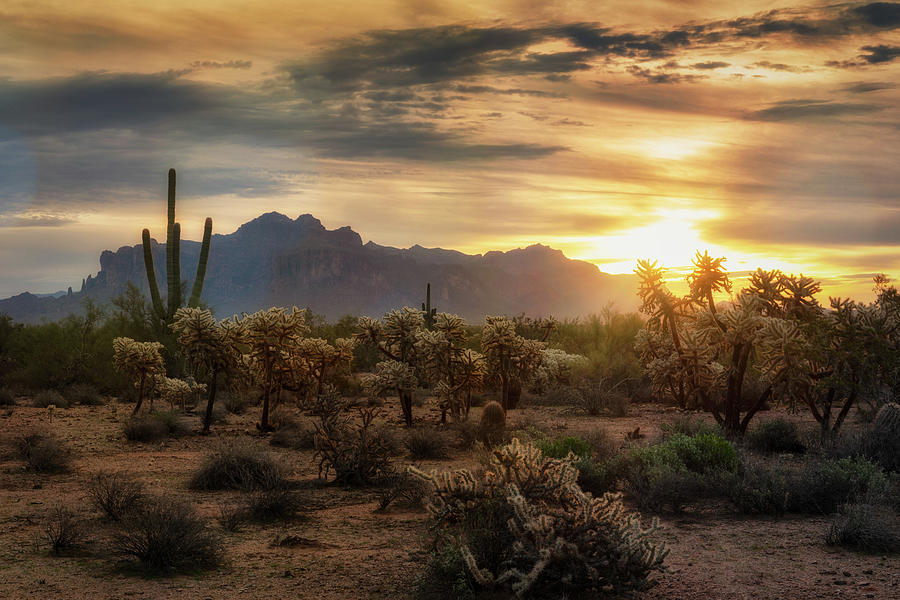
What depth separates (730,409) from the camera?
14.5m

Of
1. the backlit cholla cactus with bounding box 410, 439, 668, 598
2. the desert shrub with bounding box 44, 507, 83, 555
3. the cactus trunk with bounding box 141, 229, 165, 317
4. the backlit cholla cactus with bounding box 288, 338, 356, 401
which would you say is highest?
the cactus trunk with bounding box 141, 229, 165, 317

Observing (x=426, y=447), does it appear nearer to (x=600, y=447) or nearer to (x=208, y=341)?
(x=600, y=447)

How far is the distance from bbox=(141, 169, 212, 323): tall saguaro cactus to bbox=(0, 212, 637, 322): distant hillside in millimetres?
112251

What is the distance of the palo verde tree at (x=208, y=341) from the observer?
16594 millimetres

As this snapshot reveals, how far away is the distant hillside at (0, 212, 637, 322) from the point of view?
156 m

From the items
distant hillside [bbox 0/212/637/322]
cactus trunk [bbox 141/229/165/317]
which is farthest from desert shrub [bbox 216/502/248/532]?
distant hillside [bbox 0/212/637/322]

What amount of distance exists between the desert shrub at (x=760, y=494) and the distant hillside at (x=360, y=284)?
13236 cm

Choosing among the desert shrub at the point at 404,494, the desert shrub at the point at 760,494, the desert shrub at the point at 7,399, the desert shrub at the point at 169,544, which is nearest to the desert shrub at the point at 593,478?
the desert shrub at the point at 760,494

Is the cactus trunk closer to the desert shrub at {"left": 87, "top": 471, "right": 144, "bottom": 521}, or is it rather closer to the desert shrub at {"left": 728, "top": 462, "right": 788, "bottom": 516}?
the desert shrub at {"left": 87, "top": 471, "right": 144, "bottom": 521}

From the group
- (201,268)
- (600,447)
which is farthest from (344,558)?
(201,268)

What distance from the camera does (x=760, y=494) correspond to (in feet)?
30.8

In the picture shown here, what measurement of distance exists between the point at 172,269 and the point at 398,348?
50.9 ft

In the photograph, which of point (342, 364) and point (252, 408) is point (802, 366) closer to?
point (342, 364)

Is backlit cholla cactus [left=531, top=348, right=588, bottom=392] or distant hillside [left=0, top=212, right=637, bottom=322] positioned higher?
distant hillside [left=0, top=212, right=637, bottom=322]
